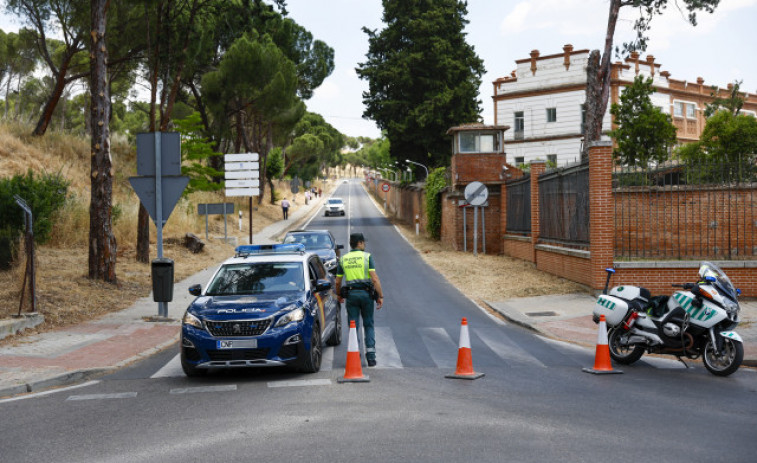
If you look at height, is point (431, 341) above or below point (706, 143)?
below

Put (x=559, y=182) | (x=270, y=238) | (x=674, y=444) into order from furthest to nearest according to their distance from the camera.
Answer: (x=270, y=238)
(x=559, y=182)
(x=674, y=444)

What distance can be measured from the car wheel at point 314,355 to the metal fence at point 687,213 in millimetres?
9705

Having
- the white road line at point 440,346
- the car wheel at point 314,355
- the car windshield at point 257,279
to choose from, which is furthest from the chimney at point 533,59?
the car wheel at point 314,355

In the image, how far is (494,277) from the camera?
21.5m

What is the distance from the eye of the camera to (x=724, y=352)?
30.4ft

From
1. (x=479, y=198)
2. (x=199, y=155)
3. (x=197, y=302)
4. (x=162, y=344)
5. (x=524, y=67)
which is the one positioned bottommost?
(x=162, y=344)

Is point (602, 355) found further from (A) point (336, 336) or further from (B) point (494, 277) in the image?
(B) point (494, 277)

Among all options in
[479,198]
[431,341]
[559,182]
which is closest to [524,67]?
[479,198]

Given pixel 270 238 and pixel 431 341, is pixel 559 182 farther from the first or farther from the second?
pixel 270 238

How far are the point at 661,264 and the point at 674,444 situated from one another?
11.0 meters

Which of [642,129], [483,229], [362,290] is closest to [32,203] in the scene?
[362,290]

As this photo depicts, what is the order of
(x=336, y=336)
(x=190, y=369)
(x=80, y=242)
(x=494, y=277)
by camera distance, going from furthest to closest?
(x=80, y=242), (x=494, y=277), (x=336, y=336), (x=190, y=369)

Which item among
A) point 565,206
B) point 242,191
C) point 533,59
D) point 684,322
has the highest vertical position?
point 533,59

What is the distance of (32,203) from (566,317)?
14.7 meters
